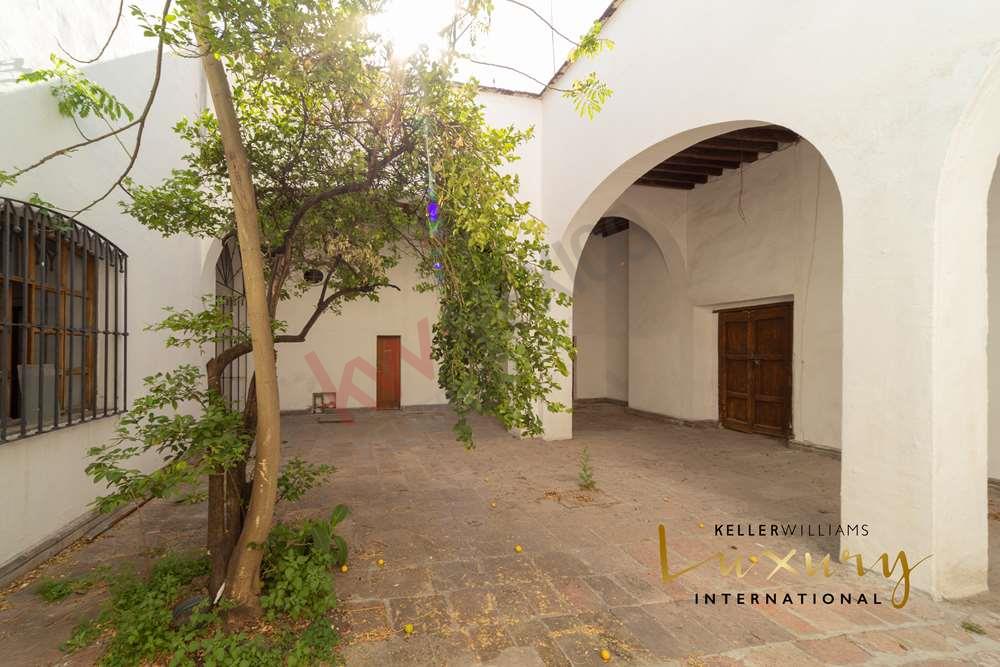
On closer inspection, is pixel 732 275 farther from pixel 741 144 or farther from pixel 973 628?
pixel 973 628

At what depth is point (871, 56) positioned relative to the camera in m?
3.11

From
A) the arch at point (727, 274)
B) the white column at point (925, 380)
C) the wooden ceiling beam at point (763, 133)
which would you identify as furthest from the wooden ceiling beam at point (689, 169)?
the white column at point (925, 380)

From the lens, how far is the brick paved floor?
7.93ft

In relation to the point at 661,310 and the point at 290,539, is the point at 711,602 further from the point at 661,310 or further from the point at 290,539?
the point at 661,310

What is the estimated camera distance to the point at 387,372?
38.3 feet

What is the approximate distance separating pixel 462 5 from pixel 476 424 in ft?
24.5

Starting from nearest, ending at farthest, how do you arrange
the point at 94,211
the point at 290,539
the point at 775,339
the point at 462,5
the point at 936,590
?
the point at 462,5
the point at 936,590
the point at 290,539
the point at 94,211
the point at 775,339

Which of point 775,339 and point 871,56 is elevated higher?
point 871,56

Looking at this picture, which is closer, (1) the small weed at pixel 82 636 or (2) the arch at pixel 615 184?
(1) the small weed at pixel 82 636

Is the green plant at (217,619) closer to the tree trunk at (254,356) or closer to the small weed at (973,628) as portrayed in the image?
the tree trunk at (254,356)

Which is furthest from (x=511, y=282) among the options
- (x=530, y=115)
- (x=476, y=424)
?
(x=476, y=424)

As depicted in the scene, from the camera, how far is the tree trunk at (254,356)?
2.39m

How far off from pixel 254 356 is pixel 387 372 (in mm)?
9353

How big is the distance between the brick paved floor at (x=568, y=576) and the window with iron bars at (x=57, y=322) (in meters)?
1.04
